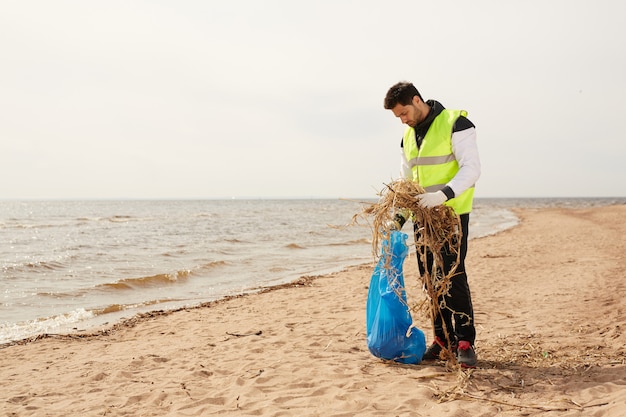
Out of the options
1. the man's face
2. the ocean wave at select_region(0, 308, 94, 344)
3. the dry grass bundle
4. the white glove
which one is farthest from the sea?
the man's face

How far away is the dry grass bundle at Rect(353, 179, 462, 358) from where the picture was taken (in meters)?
3.47

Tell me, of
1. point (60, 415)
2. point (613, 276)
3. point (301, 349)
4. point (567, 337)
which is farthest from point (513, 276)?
point (60, 415)

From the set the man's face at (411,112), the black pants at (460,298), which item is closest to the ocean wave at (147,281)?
the black pants at (460,298)

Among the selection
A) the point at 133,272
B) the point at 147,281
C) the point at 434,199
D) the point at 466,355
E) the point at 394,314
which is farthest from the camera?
the point at 133,272

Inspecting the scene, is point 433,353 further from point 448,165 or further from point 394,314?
point 448,165

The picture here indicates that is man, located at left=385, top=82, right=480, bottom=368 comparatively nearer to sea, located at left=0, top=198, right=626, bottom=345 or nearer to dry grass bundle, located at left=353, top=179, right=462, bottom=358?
dry grass bundle, located at left=353, top=179, right=462, bottom=358

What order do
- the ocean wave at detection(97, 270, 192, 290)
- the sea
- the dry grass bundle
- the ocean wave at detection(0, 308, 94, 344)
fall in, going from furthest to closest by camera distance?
the ocean wave at detection(97, 270, 192, 290) < the sea < the ocean wave at detection(0, 308, 94, 344) < the dry grass bundle

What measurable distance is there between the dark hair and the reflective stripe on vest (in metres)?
0.25

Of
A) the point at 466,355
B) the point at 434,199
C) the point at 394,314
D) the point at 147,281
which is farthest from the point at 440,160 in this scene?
the point at 147,281

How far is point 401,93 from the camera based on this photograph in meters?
3.53

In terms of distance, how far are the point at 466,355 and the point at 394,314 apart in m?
0.60

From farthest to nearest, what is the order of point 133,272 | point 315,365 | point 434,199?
1. point 133,272
2. point 315,365
3. point 434,199

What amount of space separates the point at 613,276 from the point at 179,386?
714 centimetres

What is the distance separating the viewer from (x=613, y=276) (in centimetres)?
774
